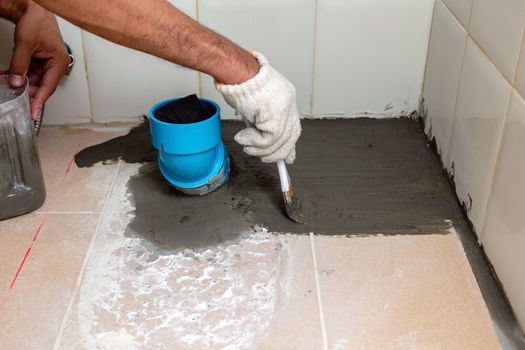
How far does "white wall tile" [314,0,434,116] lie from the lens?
4.63ft

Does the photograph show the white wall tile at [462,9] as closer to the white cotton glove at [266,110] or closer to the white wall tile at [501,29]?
the white wall tile at [501,29]

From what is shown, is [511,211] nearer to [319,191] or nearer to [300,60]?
[319,191]

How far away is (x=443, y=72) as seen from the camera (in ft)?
4.38

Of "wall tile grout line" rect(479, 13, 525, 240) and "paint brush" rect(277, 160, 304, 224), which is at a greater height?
"wall tile grout line" rect(479, 13, 525, 240)

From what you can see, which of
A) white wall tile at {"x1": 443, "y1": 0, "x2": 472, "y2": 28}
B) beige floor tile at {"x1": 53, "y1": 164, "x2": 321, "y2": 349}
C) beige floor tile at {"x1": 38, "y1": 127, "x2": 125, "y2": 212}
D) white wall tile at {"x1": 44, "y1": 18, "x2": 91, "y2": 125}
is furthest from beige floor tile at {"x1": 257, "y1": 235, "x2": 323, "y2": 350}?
white wall tile at {"x1": 44, "y1": 18, "x2": 91, "y2": 125}

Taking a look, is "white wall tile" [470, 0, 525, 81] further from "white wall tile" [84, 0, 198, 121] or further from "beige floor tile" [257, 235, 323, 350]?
"white wall tile" [84, 0, 198, 121]

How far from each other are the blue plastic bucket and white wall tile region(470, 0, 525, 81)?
0.48 meters

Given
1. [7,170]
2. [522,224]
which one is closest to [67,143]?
[7,170]

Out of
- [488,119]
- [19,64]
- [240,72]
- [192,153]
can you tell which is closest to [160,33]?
[240,72]

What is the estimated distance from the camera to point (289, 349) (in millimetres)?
917

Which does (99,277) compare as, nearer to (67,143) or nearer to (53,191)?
(53,191)

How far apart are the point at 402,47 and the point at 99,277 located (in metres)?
0.83

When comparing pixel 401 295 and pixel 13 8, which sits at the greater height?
pixel 13 8

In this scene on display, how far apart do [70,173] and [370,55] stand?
2.29 feet
